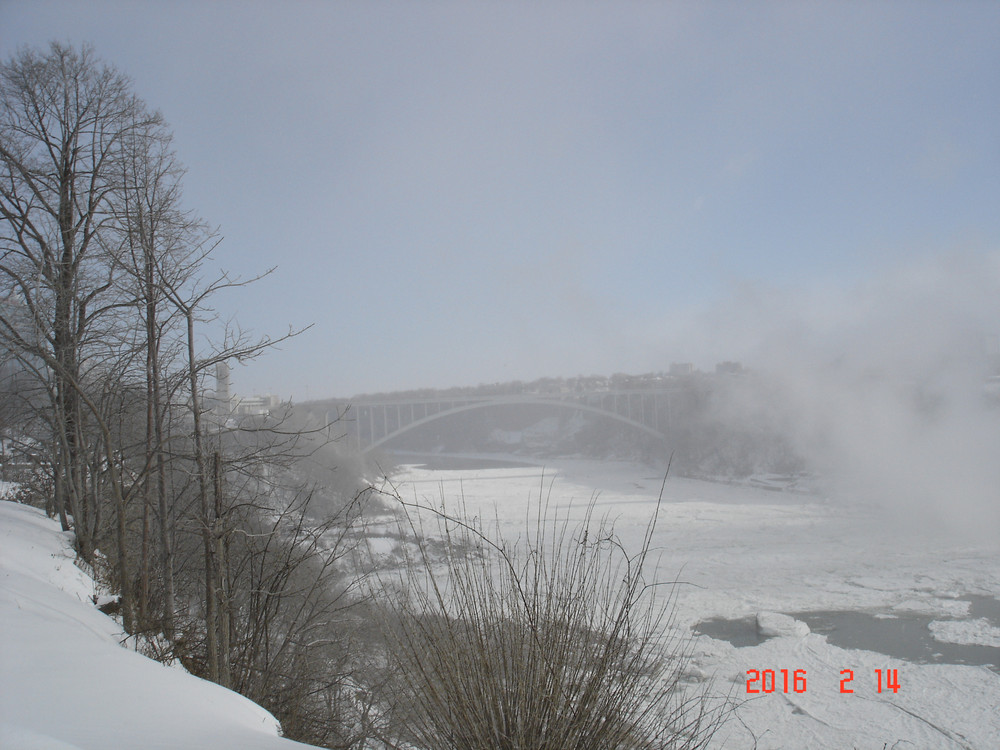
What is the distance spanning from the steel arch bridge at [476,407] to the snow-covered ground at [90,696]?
1914 cm

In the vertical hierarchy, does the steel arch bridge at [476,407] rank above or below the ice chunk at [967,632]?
above

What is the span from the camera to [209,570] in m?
3.92

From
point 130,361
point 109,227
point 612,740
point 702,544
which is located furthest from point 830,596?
point 109,227

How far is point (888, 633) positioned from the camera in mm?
9242

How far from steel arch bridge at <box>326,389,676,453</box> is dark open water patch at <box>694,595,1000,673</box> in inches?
628

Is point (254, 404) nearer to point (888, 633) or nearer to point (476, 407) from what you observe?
point (888, 633)

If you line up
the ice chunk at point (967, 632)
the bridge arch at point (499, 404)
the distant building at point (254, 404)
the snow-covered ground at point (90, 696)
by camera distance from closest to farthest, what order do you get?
the snow-covered ground at point (90, 696)
the distant building at point (254, 404)
the ice chunk at point (967, 632)
the bridge arch at point (499, 404)

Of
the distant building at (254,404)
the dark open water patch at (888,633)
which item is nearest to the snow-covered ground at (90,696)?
the distant building at (254,404)

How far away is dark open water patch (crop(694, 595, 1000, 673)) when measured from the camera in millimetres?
8297

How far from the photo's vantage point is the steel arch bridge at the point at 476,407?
27.6 metres
